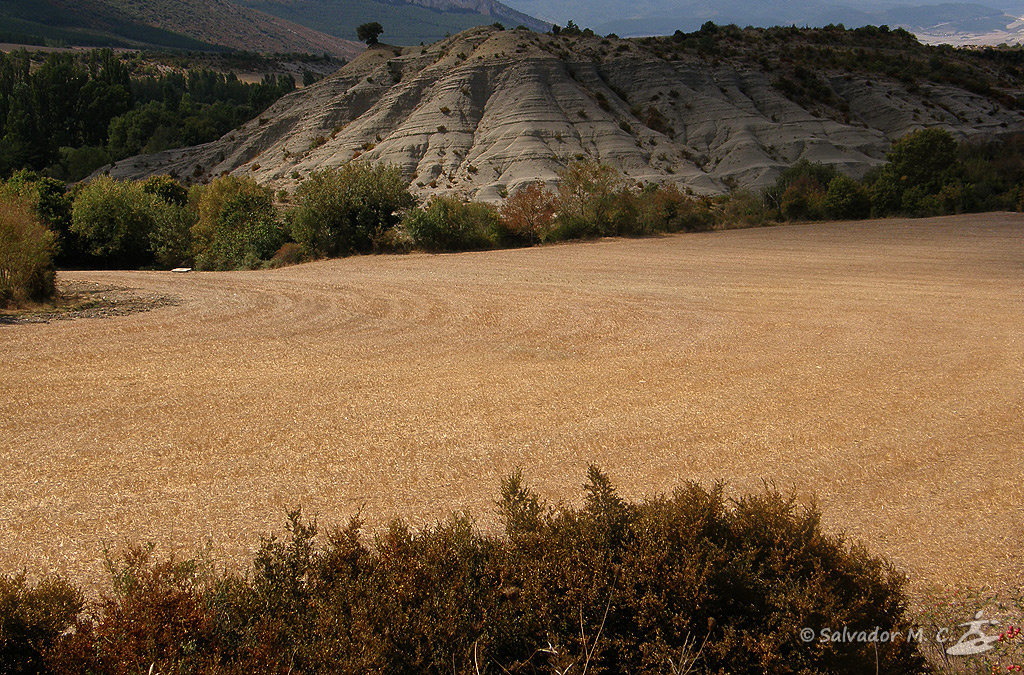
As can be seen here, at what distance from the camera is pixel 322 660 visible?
3188 millimetres

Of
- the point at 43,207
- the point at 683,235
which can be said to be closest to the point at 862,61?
the point at 683,235

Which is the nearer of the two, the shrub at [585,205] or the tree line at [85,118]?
the shrub at [585,205]

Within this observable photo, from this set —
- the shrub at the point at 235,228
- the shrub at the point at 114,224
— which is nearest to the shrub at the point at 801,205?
the shrub at the point at 235,228

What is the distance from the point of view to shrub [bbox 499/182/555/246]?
30656 mm

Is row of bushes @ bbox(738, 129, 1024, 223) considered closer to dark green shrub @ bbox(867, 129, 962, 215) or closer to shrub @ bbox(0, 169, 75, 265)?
dark green shrub @ bbox(867, 129, 962, 215)

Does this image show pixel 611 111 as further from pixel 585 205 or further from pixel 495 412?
pixel 495 412

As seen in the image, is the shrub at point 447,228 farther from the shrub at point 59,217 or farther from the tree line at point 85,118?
the tree line at point 85,118

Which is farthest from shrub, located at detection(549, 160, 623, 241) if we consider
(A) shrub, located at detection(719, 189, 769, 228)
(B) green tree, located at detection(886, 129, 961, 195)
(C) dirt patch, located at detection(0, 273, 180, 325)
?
(C) dirt patch, located at detection(0, 273, 180, 325)

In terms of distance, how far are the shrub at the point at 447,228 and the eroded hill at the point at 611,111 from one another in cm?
2041

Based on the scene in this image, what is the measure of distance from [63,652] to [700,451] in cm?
586

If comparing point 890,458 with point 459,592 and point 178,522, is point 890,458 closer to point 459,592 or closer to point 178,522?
point 459,592

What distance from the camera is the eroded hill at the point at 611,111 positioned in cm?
5538

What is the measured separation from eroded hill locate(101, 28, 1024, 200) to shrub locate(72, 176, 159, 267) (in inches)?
888

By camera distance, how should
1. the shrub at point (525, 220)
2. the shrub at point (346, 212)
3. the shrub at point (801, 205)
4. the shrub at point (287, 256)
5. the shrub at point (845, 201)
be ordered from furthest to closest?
the shrub at point (801, 205), the shrub at point (845, 201), the shrub at point (525, 220), the shrub at point (346, 212), the shrub at point (287, 256)
